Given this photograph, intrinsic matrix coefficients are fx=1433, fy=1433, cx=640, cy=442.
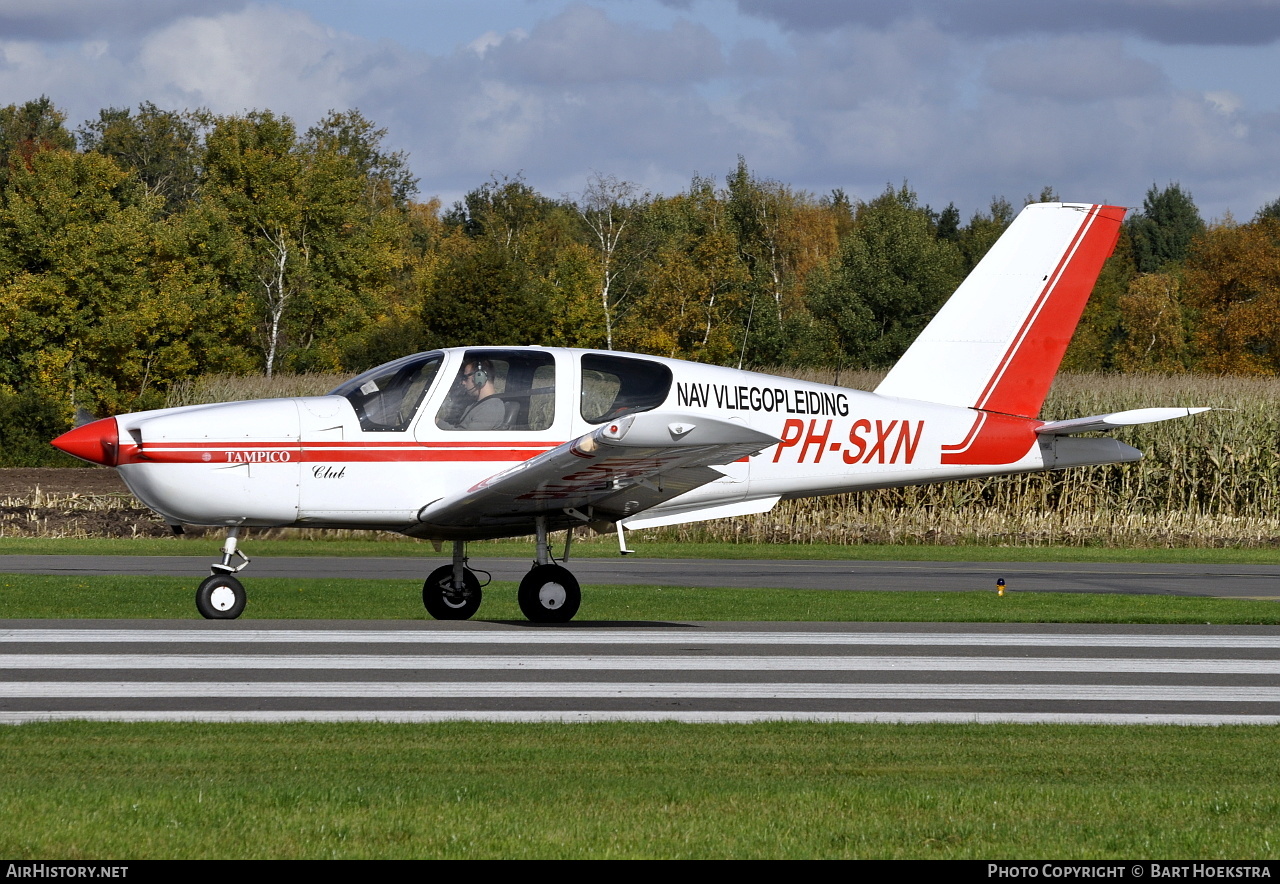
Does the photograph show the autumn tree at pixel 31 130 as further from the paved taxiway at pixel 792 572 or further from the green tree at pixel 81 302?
the paved taxiway at pixel 792 572

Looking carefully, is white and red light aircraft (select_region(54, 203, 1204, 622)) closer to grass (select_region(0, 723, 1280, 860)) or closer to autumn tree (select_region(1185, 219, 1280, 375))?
grass (select_region(0, 723, 1280, 860))

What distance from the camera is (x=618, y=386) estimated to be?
12508 mm

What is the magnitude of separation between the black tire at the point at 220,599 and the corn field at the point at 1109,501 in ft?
54.4

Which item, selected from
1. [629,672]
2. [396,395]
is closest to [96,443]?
[396,395]

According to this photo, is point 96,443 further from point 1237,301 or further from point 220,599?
point 1237,301

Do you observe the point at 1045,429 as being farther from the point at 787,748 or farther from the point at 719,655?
the point at 787,748

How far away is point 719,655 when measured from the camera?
10.5 metres

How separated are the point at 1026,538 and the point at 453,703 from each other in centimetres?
2161

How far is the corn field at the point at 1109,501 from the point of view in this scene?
28.2 meters

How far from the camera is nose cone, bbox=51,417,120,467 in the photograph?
1173 cm

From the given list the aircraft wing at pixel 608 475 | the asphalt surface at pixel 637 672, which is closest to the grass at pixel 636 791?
the asphalt surface at pixel 637 672

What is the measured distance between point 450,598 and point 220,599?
2040mm

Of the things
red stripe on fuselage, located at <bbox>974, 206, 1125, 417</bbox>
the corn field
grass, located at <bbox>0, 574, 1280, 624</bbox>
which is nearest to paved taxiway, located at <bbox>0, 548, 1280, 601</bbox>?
grass, located at <bbox>0, 574, 1280, 624</bbox>
